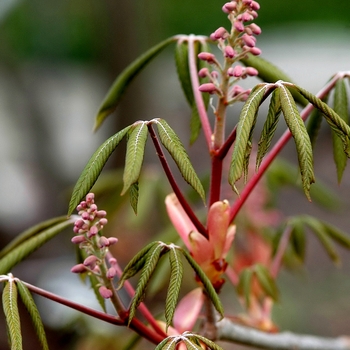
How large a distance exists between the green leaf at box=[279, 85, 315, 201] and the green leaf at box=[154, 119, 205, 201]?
11 cm

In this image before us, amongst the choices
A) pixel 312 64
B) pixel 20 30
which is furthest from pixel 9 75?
pixel 312 64

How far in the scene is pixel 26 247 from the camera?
86 cm

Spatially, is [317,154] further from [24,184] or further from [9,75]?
[9,75]

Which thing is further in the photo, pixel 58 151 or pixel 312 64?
pixel 312 64

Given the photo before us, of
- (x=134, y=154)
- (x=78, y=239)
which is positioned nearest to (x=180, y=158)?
(x=134, y=154)

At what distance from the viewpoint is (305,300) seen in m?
3.09

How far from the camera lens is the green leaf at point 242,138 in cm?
63

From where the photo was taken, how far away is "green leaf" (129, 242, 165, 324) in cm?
66

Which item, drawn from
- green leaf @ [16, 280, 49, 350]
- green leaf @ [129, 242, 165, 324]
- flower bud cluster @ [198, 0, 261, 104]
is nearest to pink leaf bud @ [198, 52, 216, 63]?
flower bud cluster @ [198, 0, 261, 104]

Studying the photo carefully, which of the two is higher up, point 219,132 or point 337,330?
point 219,132

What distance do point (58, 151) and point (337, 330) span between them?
1676 mm

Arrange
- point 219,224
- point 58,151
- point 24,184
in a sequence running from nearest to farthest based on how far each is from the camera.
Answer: point 219,224 < point 58,151 < point 24,184

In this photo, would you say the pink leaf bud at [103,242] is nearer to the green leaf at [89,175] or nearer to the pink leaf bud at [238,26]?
the green leaf at [89,175]

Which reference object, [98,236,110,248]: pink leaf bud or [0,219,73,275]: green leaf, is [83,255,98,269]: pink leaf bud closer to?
[98,236,110,248]: pink leaf bud
